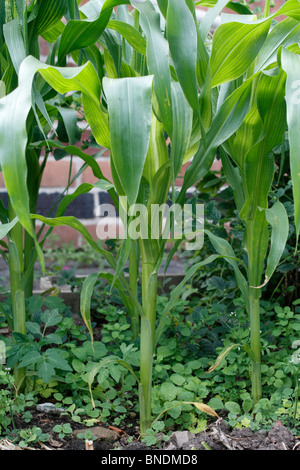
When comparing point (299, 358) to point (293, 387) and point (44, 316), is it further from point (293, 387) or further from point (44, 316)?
point (44, 316)

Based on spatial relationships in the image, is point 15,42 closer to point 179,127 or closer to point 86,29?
point 86,29

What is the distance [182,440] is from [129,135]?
47 cm

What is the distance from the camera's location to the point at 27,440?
0.77m

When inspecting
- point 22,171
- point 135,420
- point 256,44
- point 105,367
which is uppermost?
point 256,44

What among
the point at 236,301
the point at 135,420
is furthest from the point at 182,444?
the point at 236,301

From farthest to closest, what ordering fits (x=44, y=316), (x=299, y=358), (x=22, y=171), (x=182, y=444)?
(x=44, y=316)
(x=299, y=358)
(x=182, y=444)
(x=22, y=171)

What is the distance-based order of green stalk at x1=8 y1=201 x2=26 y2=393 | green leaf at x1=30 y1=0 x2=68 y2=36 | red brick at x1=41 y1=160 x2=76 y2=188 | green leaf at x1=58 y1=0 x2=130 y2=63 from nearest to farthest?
green leaf at x1=58 y1=0 x2=130 y2=63 → green leaf at x1=30 y1=0 x2=68 y2=36 → green stalk at x1=8 y1=201 x2=26 y2=393 → red brick at x1=41 y1=160 x2=76 y2=188

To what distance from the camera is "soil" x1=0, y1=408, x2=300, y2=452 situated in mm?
745

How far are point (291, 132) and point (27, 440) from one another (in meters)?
0.61

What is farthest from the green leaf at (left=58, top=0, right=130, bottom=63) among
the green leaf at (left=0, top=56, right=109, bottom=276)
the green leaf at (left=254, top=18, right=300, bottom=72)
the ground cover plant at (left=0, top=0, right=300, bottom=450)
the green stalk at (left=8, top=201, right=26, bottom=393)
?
the green stalk at (left=8, top=201, right=26, bottom=393)

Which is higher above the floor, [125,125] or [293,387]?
[125,125]

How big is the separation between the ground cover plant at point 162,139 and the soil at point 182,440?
1.0 inches

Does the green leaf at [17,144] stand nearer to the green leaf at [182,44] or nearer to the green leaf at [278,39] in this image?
the green leaf at [182,44]

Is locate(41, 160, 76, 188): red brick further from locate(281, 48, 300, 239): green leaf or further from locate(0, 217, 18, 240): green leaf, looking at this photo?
locate(281, 48, 300, 239): green leaf
